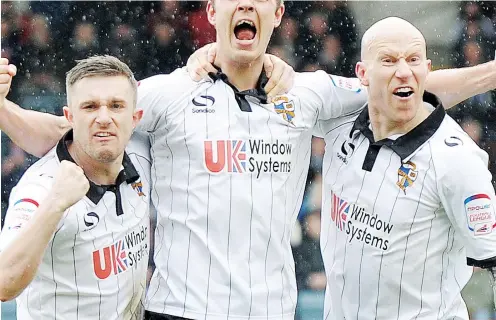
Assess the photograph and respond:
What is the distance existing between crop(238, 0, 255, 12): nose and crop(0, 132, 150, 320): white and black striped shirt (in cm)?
64

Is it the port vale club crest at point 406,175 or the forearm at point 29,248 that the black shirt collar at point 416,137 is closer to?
the port vale club crest at point 406,175

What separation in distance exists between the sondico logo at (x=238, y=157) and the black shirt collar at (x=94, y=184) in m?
0.25

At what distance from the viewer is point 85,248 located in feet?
10.4

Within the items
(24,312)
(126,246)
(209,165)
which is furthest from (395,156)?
(24,312)

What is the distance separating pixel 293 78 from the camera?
11.7 feet

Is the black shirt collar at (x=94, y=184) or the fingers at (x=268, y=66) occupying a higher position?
the fingers at (x=268, y=66)

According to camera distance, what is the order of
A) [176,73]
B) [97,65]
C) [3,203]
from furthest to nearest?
[3,203], [176,73], [97,65]

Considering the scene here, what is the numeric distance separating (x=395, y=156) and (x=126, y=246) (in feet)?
3.10

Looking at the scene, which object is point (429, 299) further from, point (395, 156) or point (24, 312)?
point (24, 312)

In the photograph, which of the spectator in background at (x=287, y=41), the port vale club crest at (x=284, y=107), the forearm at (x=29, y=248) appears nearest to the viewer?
the forearm at (x=29, y=248)

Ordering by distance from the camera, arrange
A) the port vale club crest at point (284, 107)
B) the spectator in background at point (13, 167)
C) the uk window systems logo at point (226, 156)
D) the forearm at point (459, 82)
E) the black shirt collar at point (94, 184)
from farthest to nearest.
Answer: the spectator in background at point (13, 167) < the forearm at point (459, 82) < the port vale club crest at point (284, 107) < the uk window systems logo at point (226, 156) < the black shirt collar at point (94, 184)

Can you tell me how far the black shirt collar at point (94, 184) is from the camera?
3.21 m

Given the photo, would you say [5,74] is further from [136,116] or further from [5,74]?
[136,116]

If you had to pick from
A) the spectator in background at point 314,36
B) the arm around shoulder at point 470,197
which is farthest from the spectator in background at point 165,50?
the arm around shoulder at point 470,197
